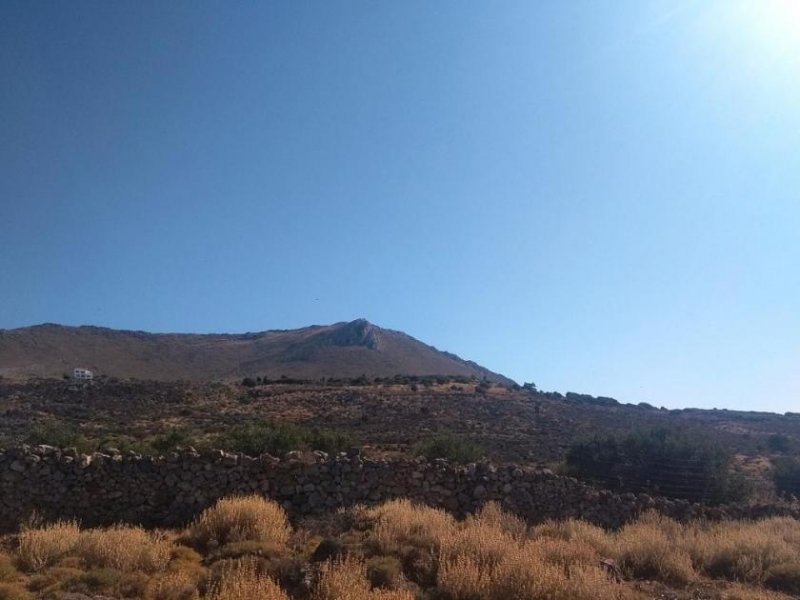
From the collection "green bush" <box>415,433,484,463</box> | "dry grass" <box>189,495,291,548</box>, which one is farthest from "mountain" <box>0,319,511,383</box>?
"dry grass" <box>189,495,291,548</box>

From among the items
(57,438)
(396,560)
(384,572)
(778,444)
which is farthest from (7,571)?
(778,444)

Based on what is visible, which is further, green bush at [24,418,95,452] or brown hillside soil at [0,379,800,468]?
brown hillside soil at [0,379,800,468]

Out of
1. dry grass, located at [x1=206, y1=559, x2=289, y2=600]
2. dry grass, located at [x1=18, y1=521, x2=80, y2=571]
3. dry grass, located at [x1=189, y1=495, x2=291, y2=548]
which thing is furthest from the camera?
dry grass, located at [x1=189, y1=495, x2=291, y2=548]

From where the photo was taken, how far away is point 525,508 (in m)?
17.8

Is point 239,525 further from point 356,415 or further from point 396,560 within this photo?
point 356,415

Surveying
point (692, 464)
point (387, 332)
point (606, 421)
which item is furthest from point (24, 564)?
point (387, 332)

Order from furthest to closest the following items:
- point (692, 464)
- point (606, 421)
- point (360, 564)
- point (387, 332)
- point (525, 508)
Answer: point (387, 332), point (606, 421), point (692, 464), point (525, 508), point (360, 564)

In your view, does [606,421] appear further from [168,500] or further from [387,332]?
[387,332]

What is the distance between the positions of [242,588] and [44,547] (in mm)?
4939

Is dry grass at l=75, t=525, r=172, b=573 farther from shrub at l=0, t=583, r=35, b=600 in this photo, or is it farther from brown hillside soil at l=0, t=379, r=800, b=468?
brown hillside soil at l=0, t=379, r=800, b=468

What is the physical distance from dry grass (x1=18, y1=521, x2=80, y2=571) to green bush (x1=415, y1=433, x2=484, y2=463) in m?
12.5

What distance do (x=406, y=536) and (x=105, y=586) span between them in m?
5.14

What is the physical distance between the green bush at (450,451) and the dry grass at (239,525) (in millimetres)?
9394

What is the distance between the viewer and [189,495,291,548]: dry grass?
42.9 feet
